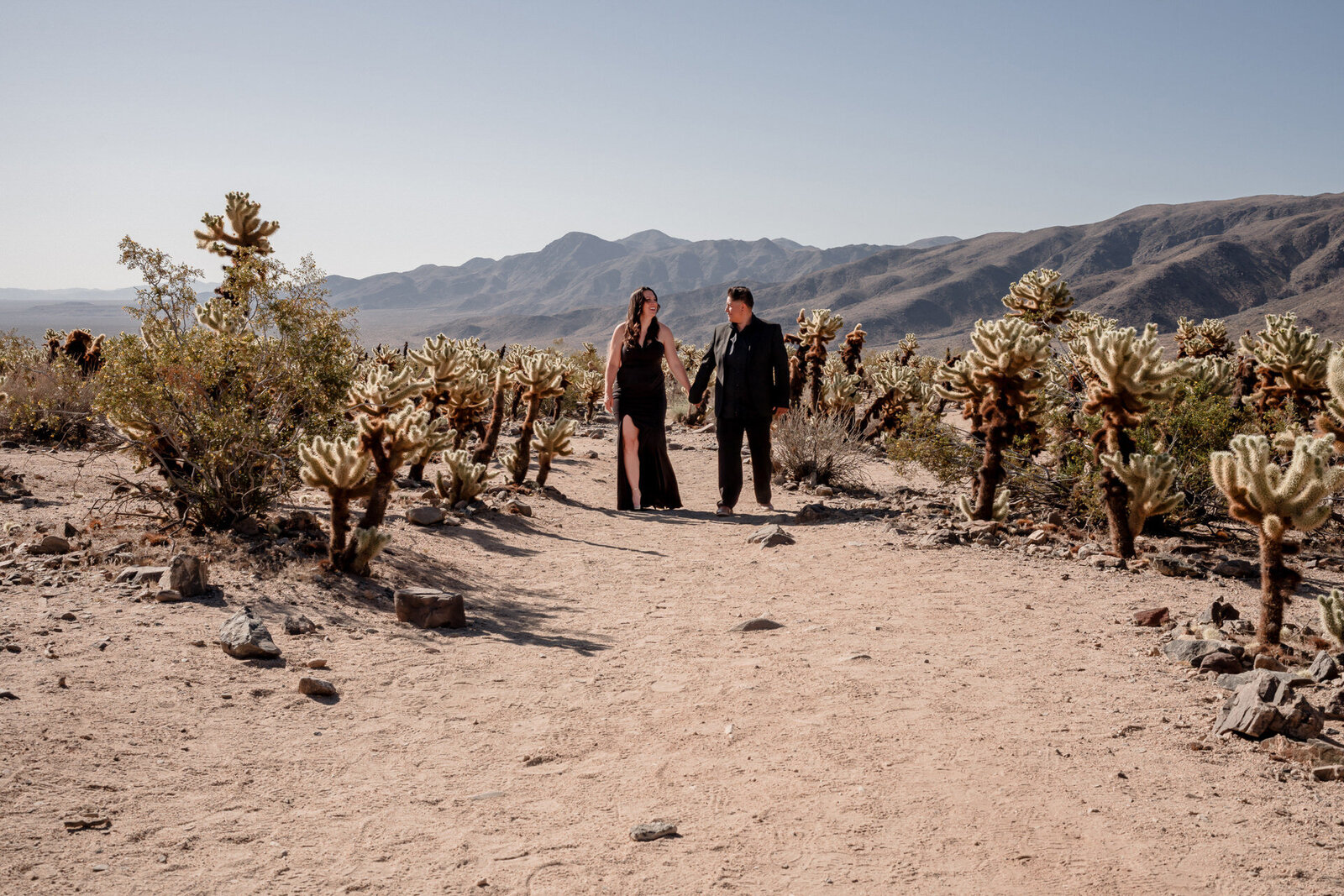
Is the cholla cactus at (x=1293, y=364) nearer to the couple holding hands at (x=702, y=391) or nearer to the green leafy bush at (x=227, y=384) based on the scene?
the couple holding hands at (x=702, y=391)

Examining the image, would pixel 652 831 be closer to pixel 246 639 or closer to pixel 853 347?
pixel 246 639

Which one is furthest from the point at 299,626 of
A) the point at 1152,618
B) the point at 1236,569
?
the point at 1236,569

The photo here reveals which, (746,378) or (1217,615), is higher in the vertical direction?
(746,378)

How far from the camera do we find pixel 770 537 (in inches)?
305

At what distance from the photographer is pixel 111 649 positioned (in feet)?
14.1

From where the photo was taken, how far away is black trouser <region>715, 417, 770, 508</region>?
918 centimetres

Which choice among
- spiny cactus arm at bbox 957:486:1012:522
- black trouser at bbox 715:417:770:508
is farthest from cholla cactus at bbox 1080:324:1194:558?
black trouser at bbox 715:417:770:508

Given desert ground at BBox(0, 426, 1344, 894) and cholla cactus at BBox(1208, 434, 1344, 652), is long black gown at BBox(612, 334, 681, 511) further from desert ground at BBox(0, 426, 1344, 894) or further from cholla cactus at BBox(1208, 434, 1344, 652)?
cholla cactus at BBox(1208, 434, 1344, 652)

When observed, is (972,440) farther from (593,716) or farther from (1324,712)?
(593,716)

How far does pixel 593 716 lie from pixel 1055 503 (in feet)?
19.3

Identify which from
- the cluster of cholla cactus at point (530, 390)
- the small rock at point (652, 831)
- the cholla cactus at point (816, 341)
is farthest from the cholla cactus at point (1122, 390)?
the cholla cactus at point (816, 341)

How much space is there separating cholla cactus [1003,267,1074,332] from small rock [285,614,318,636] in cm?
831

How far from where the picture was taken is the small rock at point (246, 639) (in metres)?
4.42

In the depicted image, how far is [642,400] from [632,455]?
66 cm
